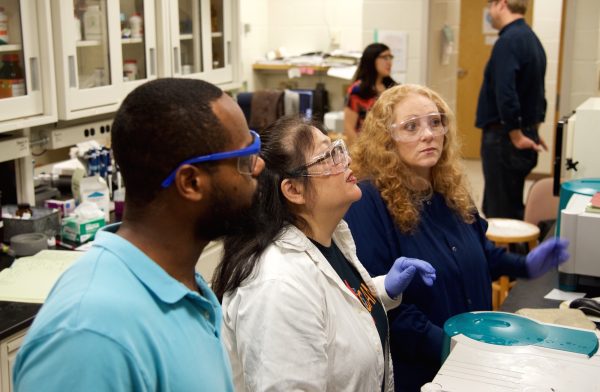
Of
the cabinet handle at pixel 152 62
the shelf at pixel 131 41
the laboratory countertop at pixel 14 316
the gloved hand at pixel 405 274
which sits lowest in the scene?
the laboratory countertop at pixel 14 316

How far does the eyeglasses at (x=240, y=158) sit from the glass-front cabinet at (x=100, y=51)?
198cm

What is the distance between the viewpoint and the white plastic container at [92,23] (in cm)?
301

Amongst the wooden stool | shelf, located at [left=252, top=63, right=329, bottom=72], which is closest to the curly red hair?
the wooden stool

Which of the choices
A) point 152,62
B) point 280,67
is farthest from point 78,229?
point 280,67

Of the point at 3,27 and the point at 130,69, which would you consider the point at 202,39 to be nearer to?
the point at 130,69

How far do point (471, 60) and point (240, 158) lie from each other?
7.11 metres

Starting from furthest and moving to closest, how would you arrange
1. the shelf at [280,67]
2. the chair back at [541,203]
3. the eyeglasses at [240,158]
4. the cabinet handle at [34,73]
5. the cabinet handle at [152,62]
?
the shelf at [280,67]
the chair back at [541,203]
the cabinet handle at [152,62]
the cabinet handle at [34,73]
the eyeglasses at [240,158]

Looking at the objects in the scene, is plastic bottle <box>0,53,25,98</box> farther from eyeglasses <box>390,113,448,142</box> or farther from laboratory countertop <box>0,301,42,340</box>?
eyeglasses <box>390,113,448,142</box>

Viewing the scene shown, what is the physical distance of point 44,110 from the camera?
9.05 ft

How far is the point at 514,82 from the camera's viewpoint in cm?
418

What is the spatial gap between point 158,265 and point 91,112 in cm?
218

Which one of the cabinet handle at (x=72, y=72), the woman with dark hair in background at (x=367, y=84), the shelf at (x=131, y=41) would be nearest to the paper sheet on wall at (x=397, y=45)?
the woman with dark hair in background at (x=367, y=84)

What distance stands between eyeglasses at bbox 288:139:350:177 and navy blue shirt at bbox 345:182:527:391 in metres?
0.41

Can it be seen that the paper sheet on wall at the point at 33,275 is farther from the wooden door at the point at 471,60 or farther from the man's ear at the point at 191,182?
the wooden door at the point at 471,60
